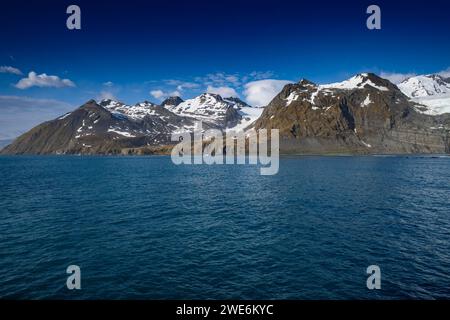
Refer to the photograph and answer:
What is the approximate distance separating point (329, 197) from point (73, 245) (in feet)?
183

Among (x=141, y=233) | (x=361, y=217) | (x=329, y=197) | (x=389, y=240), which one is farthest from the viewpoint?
(x=329, y=197)

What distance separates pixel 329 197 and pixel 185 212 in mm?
35286

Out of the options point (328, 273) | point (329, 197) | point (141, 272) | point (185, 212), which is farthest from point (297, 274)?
point (329, 197)

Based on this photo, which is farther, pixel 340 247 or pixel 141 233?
pixel 141 233

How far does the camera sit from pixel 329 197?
7556 cm

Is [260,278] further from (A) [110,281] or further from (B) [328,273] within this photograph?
(A) [110,281]

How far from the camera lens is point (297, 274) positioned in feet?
103

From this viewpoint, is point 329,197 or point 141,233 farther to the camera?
point 329,197

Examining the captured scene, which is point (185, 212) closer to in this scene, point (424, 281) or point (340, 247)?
point (340, 247)
